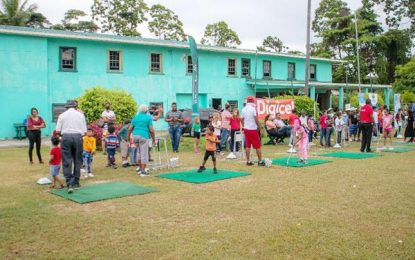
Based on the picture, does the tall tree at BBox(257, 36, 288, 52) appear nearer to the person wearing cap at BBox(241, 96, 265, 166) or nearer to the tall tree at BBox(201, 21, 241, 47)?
the tall tree at BBox(201, 21, 241, 47)

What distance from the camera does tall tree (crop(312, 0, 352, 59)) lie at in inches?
1779

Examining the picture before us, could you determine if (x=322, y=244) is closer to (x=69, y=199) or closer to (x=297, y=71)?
(x=69, y=199)

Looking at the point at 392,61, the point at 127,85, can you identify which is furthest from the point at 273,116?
the point at 392,61

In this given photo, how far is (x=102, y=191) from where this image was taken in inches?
330

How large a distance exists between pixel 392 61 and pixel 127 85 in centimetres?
3141

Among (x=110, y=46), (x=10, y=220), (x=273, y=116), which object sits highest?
(x=110, y=46)

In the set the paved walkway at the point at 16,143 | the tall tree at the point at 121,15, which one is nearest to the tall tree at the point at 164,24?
the tall tree at the point at 121,15

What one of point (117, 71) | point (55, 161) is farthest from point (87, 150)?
point (117, 71)

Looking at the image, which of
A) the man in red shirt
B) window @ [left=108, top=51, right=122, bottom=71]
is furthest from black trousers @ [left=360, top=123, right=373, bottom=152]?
window @ [left=108, top=51, right=122, bottom=71]

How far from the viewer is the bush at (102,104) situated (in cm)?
1916

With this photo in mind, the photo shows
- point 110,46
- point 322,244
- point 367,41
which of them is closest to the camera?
point 322,244

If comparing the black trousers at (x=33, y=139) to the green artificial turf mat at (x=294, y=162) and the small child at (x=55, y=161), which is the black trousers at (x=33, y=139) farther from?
the green artificial turf mat at (x=294, y=162)

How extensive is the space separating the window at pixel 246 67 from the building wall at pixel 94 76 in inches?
9.5

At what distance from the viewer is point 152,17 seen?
43.5 metres
